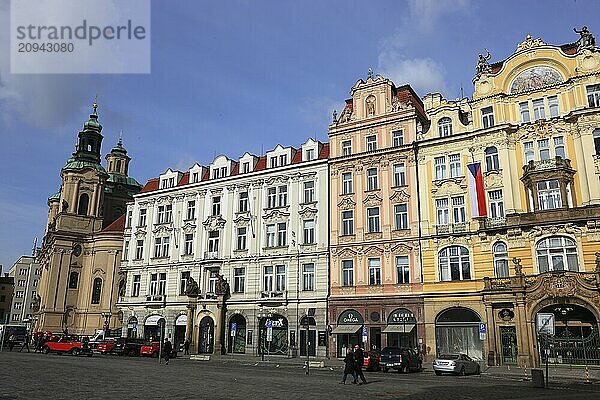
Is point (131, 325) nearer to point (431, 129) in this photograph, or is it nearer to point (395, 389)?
point (431, 129)

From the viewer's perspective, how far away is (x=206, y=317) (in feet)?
183

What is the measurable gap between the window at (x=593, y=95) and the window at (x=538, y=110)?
132 inches

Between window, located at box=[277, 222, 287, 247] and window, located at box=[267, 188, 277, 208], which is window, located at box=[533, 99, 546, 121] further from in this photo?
window, located at box=[267, 188, 277, 208]

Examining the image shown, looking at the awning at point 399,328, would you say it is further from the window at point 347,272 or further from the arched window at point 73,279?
the arched window at point 73,279

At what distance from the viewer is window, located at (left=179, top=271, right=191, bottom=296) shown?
5812cm

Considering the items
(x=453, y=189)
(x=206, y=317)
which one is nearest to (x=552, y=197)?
(x=453, y=189)

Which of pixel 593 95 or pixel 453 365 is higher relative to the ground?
pixel 593 95

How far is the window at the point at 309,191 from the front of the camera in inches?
2082

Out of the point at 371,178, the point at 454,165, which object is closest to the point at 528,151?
the point at 454,165

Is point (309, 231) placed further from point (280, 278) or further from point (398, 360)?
point (398, 360)

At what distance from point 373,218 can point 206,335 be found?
71.1 ft

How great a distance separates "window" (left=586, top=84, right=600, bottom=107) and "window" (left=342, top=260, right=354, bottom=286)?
2338cm

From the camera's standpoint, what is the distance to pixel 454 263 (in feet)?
144

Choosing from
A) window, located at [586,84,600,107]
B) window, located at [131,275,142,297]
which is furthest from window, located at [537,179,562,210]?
window, located at [131,275,142,297]
